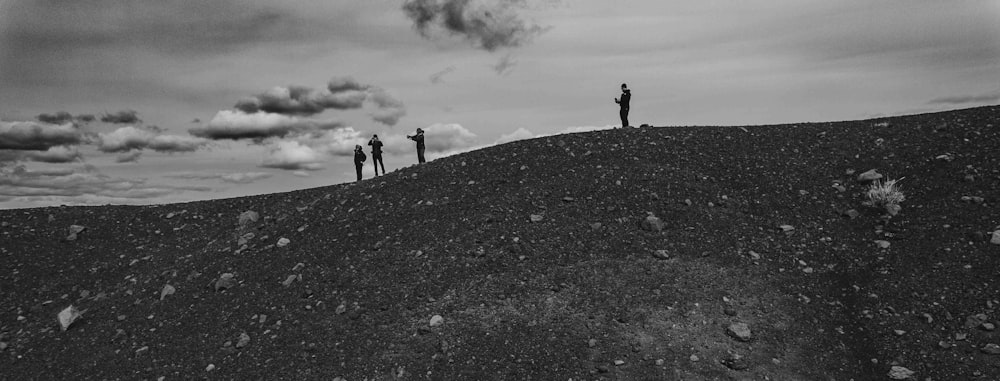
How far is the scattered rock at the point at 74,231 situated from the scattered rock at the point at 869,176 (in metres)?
23.1

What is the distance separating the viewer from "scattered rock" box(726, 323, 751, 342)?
342 inches

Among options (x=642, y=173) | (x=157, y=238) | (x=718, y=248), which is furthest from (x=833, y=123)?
(x=157, y=238)

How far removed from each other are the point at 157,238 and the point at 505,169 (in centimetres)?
1142

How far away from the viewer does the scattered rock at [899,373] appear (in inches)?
311

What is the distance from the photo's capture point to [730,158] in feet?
49.2

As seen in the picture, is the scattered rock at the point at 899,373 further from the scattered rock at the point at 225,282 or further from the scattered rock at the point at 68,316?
the scattered rock at the point at 68,316

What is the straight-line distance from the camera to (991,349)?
7.95m

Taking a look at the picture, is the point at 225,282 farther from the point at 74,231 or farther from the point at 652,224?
the point at 652,224

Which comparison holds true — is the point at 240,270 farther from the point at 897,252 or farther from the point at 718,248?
the point at 897,252

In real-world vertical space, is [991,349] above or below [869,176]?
below

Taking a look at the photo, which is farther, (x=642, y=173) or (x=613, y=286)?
(x=642, y=173)

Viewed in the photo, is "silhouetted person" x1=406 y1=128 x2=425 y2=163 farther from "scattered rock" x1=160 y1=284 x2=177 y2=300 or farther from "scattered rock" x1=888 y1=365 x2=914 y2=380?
"scattered rock" x1=888 y1=365 x2=914 y2=380

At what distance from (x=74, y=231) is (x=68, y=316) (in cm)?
630

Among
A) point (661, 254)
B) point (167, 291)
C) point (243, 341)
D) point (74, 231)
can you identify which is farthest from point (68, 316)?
point (661, 254)
